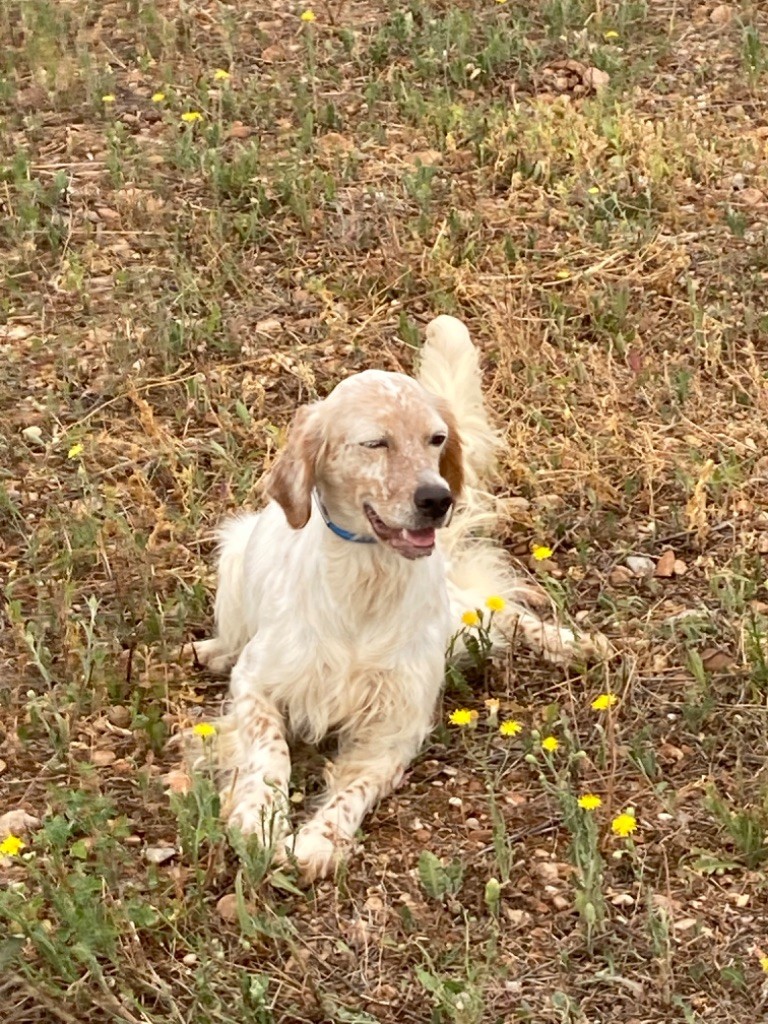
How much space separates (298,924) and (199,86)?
170 inches

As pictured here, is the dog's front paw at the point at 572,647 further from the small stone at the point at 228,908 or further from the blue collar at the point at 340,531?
the small stone at the point at 228,908

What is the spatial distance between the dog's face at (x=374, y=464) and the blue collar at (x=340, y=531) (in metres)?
0.01

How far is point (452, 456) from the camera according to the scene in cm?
368

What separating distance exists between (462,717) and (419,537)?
1.34 ft

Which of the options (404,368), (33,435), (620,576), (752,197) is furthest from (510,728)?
(752,197)

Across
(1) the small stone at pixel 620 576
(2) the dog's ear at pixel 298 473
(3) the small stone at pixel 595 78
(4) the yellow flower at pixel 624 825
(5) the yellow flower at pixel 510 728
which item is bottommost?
(1) the small stone at pixel 620 576

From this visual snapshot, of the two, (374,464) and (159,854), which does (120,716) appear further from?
(374,464)

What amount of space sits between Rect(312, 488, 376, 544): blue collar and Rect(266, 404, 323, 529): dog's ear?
0.23 feet

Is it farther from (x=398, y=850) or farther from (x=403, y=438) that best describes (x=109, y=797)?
(x=403, y=438)

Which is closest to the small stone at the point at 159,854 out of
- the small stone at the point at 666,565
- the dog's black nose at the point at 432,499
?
the dog's black nose at the point at 432,499

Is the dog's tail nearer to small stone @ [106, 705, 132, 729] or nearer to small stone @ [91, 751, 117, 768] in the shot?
small stone @ [106, 705, 132, 729]

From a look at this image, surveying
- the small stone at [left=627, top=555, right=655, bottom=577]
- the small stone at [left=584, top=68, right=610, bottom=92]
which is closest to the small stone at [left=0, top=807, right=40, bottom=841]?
the small stone at [left=627, top=555, right=655, bottom=577]

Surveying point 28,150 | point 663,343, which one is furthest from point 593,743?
point 28,150

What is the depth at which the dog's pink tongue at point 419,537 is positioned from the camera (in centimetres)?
338
